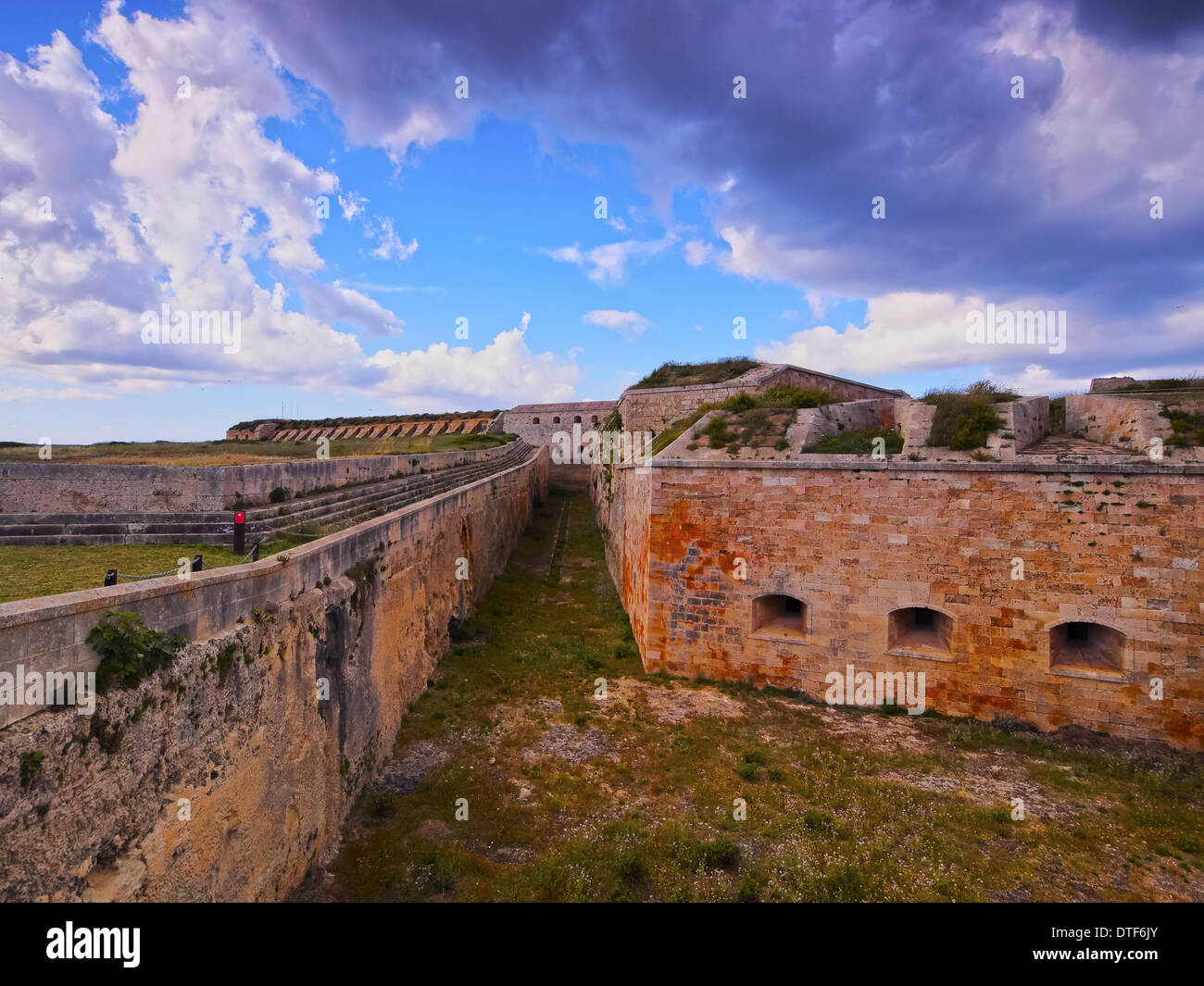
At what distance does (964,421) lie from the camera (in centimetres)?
1077

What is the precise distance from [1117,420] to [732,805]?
10347mm

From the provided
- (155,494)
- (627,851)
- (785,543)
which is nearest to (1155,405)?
(785,543)

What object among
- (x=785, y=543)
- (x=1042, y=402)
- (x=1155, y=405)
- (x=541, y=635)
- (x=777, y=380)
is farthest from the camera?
(x=777, y=380)

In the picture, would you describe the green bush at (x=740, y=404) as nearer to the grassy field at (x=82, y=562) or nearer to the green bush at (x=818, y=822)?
the green bush at (x=818, y=822)

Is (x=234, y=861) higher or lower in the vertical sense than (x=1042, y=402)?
lower

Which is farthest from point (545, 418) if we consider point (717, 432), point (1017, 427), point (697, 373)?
point (1017, 427)

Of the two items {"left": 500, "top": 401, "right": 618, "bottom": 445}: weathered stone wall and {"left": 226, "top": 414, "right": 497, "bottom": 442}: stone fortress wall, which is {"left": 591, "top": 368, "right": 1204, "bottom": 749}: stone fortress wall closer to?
{"left": 500, "top": 401, "right": 618, "bottom": 445}: weathered stone wall

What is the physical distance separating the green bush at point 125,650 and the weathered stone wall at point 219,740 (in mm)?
96

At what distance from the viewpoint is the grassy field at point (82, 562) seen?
206 inches

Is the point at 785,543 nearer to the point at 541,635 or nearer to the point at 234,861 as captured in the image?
the point at 541,635

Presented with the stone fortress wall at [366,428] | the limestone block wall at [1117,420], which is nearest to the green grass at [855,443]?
the limestone block wall at [1117,420]

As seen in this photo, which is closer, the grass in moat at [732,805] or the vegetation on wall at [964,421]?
the grass in moat at [732,805]
